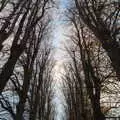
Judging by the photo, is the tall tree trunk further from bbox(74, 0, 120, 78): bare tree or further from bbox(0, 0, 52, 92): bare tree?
bbox(74, 0, 120, 78): bare tree

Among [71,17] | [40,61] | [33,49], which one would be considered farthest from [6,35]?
[40,61]

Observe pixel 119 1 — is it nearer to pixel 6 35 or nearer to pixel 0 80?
pixel 6 35

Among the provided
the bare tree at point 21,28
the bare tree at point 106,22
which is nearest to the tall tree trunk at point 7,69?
the bare tree at point 21,28

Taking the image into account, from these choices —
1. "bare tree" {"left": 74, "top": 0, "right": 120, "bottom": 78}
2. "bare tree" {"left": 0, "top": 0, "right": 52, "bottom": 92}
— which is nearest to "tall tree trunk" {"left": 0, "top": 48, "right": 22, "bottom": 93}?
"bare tree" {"left": 0, "top": 0, "right": 52, "bottom": 92}

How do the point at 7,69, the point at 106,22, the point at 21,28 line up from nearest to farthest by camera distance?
the point at 7,69
the point at 106,22
the point at 21,28

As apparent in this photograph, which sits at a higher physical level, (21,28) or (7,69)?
(21,28)

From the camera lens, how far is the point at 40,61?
1297 inches

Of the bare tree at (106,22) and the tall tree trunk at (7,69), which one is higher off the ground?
the bare tree at (106,22)

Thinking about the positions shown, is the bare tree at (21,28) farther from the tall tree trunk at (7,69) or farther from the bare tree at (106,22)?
the bare tree at (106,22)

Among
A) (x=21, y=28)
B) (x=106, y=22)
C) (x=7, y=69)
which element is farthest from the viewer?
(x=21, y=28)

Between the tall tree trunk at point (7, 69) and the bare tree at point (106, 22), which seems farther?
the tall tree trunk at point (7, 69)

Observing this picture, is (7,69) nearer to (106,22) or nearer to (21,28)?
(21,28)

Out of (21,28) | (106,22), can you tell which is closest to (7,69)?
(21,28)

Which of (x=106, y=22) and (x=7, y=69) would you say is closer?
(x=7, y=69)
